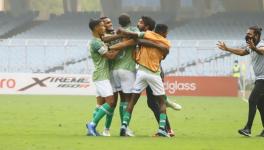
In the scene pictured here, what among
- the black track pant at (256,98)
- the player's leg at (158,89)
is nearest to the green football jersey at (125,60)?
the player's leg at (158,89)

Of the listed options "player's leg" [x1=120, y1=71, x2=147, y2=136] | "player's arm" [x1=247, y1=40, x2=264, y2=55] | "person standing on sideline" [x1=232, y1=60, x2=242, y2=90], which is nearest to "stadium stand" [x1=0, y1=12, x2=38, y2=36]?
"person standing on sideline" [x1=232, y1=60, x2=242, y2=90]

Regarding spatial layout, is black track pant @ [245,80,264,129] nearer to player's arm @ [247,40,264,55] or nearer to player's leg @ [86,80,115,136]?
player's arm @ [247,40,264,55]

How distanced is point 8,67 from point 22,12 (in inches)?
687

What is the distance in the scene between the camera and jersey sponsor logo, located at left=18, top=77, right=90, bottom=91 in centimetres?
3688

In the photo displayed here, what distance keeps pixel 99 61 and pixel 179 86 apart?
2316cm

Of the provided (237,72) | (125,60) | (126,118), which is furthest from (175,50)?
(126,118)

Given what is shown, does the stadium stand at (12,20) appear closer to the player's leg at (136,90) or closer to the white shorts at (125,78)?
the white shorts at (125,78)

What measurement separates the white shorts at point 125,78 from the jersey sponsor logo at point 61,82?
74.8 ft

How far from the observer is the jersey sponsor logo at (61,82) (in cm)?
3688

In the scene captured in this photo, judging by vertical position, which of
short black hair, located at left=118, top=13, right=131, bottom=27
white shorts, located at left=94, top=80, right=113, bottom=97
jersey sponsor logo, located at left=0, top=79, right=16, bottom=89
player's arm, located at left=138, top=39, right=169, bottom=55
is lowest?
jersey sponsor logo, located at left=0, top=79, right=16, bottom=89

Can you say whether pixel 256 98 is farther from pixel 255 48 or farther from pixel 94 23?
pixel 94 23

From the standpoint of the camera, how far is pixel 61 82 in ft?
122

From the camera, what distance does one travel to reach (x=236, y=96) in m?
36.5

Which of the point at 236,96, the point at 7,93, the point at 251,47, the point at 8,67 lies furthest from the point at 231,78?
the point at 251,47
